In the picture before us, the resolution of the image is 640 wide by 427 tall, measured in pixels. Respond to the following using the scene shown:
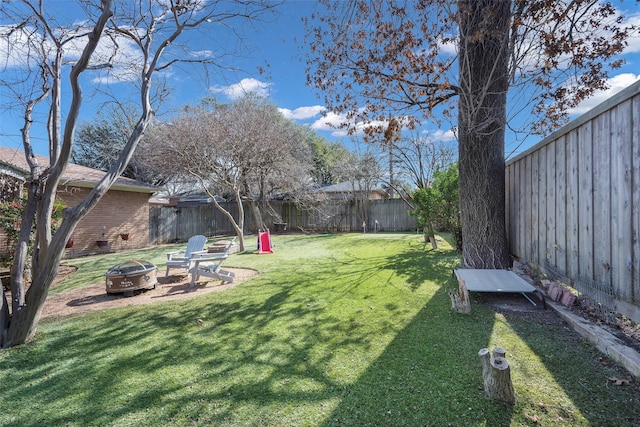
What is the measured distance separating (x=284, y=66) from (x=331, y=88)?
1.20m

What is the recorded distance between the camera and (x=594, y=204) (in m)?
3.11

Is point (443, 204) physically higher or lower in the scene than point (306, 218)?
higher

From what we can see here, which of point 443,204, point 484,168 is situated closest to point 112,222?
point 443,204

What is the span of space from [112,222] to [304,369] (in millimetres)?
12128

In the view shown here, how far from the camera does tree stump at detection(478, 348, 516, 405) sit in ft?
6.62

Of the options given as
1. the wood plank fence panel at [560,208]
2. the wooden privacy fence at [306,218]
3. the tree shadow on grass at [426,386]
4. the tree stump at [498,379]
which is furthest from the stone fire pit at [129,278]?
the wooden privacy fence at [306,218]

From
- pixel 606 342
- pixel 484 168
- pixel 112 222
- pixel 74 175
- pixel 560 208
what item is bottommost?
pixel 606 342

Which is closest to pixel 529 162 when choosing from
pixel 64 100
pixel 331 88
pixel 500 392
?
pixel 331 88

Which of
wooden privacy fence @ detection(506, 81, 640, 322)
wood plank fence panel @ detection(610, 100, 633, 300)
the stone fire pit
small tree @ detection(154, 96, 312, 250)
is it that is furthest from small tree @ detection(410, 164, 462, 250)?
the stone fire pit

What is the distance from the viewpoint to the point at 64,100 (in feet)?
14.6

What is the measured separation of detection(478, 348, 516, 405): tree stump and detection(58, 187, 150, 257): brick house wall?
11.8m

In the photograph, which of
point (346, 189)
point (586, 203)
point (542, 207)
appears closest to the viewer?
point (586, 203)

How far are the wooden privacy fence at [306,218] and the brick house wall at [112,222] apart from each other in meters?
2.30

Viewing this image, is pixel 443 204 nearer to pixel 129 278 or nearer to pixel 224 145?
pixel 224 145
